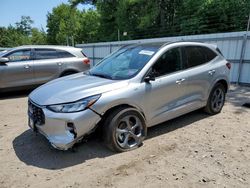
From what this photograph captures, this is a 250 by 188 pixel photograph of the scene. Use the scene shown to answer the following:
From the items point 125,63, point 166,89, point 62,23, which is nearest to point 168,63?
point 166,89

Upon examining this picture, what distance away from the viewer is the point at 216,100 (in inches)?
210

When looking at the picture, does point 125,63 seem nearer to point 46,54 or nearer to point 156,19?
point 46,54

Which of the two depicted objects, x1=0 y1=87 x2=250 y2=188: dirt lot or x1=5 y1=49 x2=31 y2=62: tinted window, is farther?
x1=5 y1=49 x2=31 y2=62: tinted window

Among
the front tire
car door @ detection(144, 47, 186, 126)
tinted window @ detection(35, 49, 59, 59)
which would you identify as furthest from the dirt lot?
tinted window @ detection(35, 49, 59, 59)

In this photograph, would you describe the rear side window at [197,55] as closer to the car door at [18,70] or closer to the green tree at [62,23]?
the car door at [18,70]

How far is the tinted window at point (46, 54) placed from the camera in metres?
8.05

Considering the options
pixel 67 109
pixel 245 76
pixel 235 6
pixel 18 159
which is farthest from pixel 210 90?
pixel 235 6

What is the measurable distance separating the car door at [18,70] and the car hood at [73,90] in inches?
165

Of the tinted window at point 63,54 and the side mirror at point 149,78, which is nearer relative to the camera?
the side mirror at point 149,78

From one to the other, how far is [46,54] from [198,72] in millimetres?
5644

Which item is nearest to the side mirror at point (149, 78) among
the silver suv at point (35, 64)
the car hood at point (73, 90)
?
the car hood at point (73, 90)

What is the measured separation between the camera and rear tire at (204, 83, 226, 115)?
516cm

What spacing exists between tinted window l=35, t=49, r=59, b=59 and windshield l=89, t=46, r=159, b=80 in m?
4.15

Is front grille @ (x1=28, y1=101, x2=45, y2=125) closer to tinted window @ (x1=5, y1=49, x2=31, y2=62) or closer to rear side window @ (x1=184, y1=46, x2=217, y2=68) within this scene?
rear side window @ (x1=184, y1=46, x2=217, y2=68)
